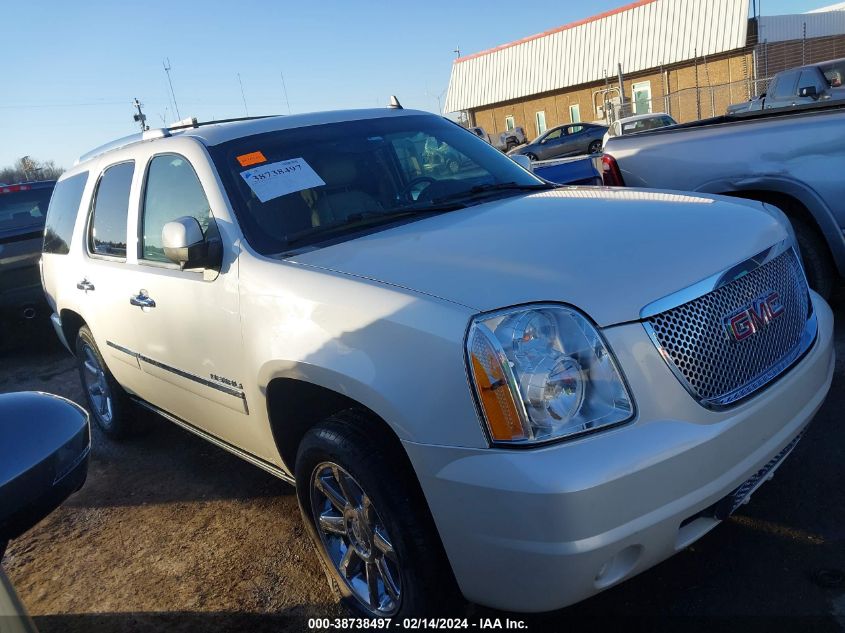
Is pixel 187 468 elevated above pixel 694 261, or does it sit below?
below

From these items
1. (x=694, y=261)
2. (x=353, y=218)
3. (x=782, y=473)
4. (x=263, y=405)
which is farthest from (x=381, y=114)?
(x=782, y=473)

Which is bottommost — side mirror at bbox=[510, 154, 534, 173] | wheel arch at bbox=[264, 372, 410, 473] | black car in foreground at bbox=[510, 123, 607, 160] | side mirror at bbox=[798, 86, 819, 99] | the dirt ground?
the dirt ground

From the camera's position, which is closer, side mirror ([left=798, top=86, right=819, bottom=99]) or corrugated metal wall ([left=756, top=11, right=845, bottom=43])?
side mirror ([left=798, top=86, right=819, bottom=99])

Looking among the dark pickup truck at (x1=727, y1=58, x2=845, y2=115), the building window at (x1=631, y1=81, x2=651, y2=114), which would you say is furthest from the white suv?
the building window at (x1=631, y1=81, x2=651, y2=114)

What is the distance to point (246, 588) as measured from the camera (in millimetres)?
2975

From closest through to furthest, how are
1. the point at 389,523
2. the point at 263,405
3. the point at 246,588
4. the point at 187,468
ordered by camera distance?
1. the point at 389,523
2. the point at 263,405
3. the point at 246,588
4. the point at 187,468

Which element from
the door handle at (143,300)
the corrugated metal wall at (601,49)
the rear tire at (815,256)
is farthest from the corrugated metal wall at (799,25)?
the door handle at (143,300)

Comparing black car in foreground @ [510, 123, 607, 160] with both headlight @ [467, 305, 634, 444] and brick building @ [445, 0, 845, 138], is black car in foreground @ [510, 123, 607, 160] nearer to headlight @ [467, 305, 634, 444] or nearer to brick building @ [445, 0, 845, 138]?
brick building @ [445, 0, 845, 138]

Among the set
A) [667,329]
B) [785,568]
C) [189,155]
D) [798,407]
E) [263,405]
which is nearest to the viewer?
[667,329]

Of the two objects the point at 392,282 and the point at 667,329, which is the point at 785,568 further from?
the point at 392,282

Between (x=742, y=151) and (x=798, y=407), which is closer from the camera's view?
(x=798, y=407)

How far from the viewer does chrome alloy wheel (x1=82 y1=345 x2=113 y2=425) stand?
4.66 m

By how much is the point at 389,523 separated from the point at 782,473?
78.6 inches

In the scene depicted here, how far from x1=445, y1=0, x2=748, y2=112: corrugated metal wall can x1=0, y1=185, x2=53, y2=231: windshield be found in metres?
27.6
